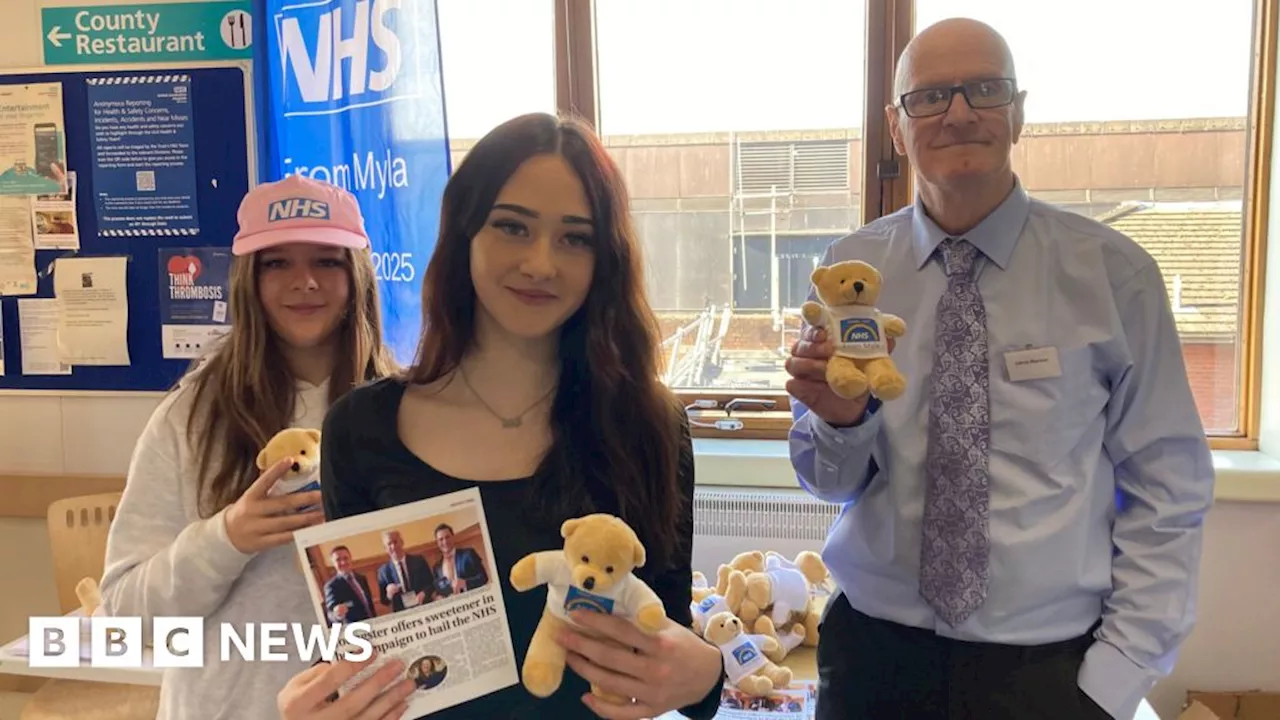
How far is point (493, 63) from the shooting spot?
115 inches

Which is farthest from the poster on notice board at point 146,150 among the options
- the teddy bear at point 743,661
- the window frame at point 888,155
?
the teddy bear at point 743,661

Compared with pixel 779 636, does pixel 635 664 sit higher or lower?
higher

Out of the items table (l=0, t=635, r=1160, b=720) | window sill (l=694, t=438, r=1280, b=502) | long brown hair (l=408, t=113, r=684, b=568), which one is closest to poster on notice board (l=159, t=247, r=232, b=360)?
table (l=0, t=635, r=1160, b=720)

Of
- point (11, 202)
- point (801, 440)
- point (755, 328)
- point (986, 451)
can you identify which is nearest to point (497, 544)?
point (801, 440)

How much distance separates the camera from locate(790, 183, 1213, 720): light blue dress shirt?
4.57 feet

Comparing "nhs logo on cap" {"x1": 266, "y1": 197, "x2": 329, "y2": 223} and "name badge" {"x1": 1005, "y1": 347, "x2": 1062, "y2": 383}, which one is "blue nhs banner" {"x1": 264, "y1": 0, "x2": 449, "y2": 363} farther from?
"name badge" {"x1": 1005, "y1": 347, "x2": 1062, "y2": 383}

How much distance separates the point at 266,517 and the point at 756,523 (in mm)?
1594

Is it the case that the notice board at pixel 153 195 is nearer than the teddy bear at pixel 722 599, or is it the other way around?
the teddy bear at pixel 722 599

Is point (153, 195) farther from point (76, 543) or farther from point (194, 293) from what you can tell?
point (76, 543)

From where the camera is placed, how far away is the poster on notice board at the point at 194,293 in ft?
8.91

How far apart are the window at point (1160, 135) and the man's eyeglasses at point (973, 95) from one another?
1348 millimetres

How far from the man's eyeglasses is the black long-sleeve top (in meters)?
0.88

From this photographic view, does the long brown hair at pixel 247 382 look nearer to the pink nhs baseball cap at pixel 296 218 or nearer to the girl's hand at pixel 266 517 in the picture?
the pink nhs baseball cap at pixel 296 218

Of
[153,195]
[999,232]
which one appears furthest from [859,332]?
[153,195]
